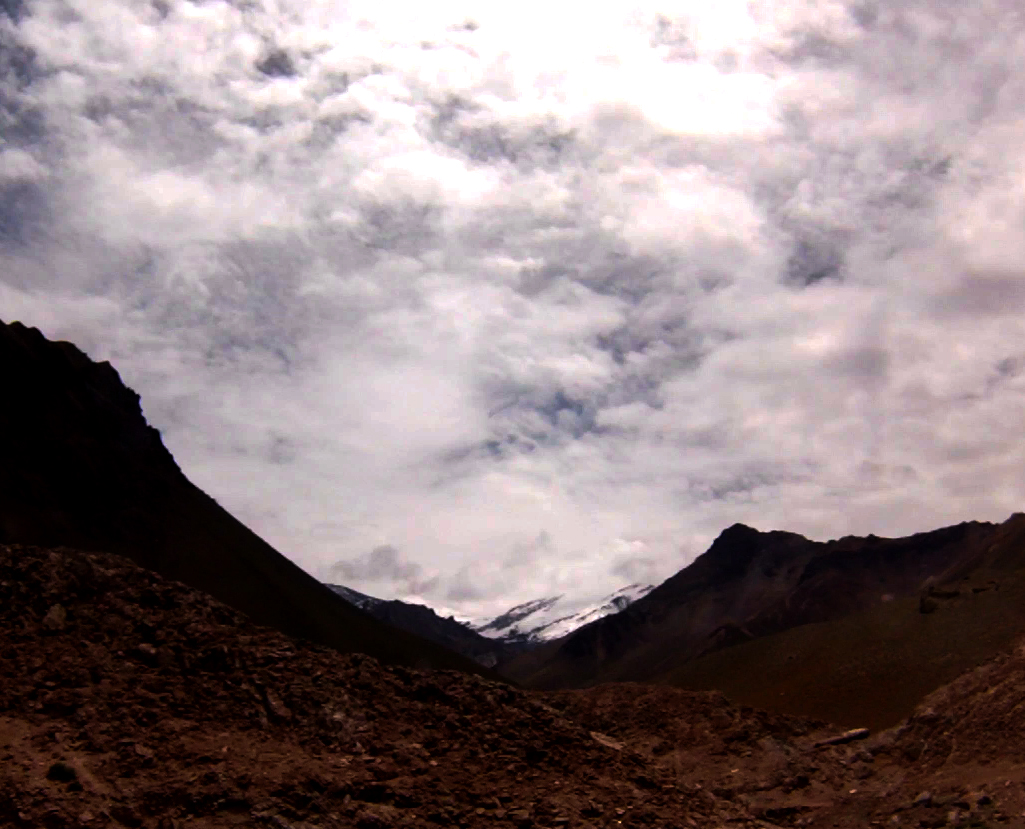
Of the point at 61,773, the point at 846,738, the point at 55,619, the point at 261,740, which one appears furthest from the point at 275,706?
the point at 846,738

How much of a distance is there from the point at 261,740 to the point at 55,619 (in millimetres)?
6354

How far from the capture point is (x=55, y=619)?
21234mm

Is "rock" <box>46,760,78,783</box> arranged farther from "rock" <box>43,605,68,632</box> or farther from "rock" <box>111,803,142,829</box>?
"rock" <box>43,605,68,632</box>

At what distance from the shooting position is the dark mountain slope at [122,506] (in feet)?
276

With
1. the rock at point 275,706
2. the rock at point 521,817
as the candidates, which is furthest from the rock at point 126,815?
the rock at point 521,817

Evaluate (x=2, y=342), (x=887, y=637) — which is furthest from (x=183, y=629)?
(x=2, y=342)

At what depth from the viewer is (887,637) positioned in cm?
7556

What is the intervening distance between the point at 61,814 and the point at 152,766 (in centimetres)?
198

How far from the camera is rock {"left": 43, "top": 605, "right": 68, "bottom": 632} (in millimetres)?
20953

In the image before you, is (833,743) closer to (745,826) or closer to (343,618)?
(745,826)

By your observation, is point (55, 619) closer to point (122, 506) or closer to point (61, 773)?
point (61, 773)

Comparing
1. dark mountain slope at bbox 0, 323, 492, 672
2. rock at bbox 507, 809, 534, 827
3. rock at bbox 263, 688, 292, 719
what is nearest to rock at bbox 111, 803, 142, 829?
rock at bbox 263, 688, 292, 719

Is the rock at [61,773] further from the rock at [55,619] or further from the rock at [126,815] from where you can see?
the rock at [55,619]

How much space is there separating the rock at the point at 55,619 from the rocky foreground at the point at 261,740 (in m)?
0.06
